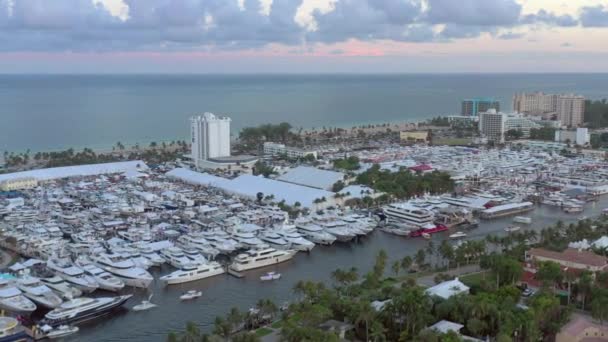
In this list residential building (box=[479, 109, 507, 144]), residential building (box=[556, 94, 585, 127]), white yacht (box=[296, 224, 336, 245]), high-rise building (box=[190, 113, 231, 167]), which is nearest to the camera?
white yacht (box=[296, 224, 336, 245])

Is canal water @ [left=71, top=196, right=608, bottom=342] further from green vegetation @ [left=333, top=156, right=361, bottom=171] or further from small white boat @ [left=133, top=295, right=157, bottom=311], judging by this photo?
green vegetation @ [left=333, top=156, right=361, bottom=171]

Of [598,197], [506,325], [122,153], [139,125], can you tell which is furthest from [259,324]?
[139,125]

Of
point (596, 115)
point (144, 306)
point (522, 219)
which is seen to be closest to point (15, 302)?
point (144, 306)

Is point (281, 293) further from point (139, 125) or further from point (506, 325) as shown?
point (139, 125)

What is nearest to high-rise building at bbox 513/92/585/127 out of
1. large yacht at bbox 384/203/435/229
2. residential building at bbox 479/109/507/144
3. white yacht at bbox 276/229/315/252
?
residential building at bbox 479/109/507/144

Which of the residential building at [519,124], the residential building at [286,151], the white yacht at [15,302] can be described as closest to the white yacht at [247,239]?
the white yacht at [15,302]

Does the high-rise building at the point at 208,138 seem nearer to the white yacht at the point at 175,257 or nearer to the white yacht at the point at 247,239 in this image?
the white yacht at the point at 247,239
